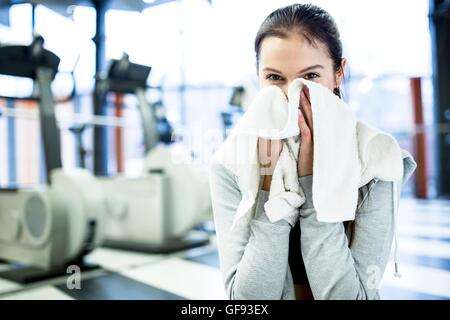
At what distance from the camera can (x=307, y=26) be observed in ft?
2.22

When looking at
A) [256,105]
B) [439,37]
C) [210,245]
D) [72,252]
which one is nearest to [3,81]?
[72,252]

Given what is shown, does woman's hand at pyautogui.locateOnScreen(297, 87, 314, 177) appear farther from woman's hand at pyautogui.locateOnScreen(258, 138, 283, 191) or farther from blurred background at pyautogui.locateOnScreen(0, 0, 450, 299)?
blurred background at pyautogui.locateOnScreen(0, 0, 450, 299)

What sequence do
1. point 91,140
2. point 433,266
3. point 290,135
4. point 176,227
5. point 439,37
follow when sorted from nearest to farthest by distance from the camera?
1. point 290,135
2. point 433,266
3. point 176,227
4. point 439,37
5. point 91,140

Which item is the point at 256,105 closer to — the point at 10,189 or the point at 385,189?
the point at 385,189

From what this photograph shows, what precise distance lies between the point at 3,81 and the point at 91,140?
2991 millimetres

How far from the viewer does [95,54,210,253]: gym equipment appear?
271cm

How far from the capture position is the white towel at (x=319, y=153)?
1.94 feet

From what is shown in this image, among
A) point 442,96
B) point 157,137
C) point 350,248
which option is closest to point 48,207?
point 157,137

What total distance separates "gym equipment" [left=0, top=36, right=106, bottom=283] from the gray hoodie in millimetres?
1527

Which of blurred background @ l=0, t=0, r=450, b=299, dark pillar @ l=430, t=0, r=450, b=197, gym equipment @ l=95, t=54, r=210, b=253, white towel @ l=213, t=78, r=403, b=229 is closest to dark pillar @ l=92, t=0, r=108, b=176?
blurred background @ l=0, t=0, r=450, b=299

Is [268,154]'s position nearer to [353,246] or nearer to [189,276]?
[353,246]

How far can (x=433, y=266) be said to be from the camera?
72.8 inches

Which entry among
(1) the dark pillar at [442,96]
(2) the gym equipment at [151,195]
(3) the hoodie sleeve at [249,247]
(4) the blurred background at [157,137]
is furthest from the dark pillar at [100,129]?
(3) the hoodie sleeve at [249,247]

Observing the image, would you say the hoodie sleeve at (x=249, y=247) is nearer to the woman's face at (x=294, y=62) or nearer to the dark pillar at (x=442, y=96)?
the woman's face at (x=294, y=62)
